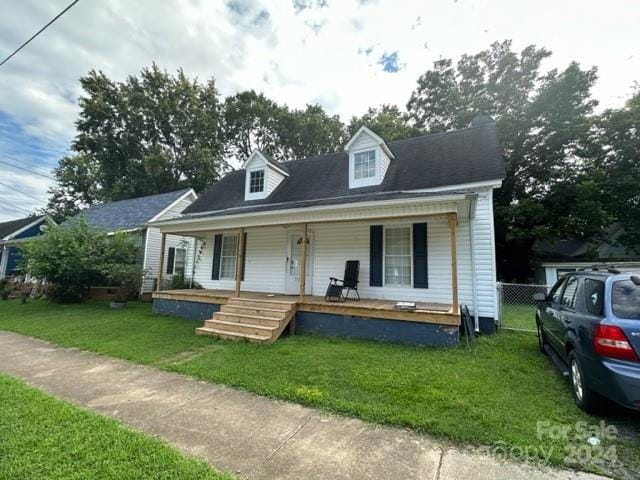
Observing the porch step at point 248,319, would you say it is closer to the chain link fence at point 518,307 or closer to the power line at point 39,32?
the chain link fence at point 518,307

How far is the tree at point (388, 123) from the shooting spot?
18.4m

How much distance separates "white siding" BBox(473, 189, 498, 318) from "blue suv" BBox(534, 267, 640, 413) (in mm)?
3110

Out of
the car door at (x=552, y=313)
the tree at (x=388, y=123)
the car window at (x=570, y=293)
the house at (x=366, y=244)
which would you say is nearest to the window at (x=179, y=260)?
the house at (x=366, y=244)

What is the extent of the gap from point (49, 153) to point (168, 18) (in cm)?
2053

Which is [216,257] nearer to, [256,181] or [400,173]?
[256,181]

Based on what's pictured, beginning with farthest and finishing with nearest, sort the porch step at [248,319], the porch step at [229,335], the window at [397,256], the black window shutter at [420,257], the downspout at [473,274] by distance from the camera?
the window at [397,256]
the black window shutter at [420,257]
the downspout at [473,274]
the porch step at [248,319]
the porch step at [229,335]

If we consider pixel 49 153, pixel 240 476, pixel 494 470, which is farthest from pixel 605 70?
pixel 49 153

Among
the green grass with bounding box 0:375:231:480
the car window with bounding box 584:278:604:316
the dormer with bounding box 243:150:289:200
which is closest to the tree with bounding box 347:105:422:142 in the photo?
the dormer with bounding box 243:150:289:200

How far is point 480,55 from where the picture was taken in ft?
59.5

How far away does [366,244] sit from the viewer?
824 cm

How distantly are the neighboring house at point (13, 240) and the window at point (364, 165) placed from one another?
18185 millimetres

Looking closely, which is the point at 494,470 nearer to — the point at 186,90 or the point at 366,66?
the point at 366,66

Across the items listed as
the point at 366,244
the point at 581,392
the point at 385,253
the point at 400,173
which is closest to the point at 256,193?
the point at 366,244

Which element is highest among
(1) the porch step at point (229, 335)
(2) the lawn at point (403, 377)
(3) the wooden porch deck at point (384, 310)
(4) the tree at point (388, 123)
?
(4) the tree at point (388, 123)
